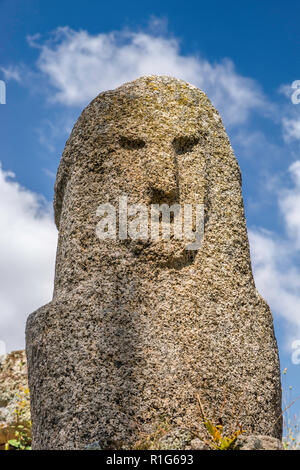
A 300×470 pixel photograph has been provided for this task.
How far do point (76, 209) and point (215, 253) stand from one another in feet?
2.81

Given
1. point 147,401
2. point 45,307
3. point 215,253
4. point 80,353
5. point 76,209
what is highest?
point 76,209

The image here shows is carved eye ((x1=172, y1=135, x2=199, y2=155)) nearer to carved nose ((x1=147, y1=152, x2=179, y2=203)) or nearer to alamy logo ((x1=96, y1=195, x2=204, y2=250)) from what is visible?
carved nose ((x1=147, y1=152, x2=179, y2=203))

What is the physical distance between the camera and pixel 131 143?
325cm

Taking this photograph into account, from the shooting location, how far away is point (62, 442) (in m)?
2.59

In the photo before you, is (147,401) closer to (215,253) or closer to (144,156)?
(215,253)

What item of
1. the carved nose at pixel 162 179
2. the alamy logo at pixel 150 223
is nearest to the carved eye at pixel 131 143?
the carved nose at pixel 162 179

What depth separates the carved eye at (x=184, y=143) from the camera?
130 inches

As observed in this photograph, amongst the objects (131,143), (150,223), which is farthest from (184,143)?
(150,223)

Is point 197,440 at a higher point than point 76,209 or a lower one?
lower

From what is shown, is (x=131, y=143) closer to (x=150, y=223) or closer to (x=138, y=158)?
(x=138, y=158)

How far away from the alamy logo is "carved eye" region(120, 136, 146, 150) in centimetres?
35

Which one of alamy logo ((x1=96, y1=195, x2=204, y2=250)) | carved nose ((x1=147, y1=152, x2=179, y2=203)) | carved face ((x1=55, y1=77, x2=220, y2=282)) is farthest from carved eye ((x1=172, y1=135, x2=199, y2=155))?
alamy logo ((x1=96, y1=195, x2=204, y2=250))

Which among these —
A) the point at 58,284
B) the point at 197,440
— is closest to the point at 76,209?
the point at 58,284

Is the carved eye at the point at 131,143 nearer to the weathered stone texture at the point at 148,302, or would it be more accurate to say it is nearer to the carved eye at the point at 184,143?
the weathered stone texture at the point at 148,302
